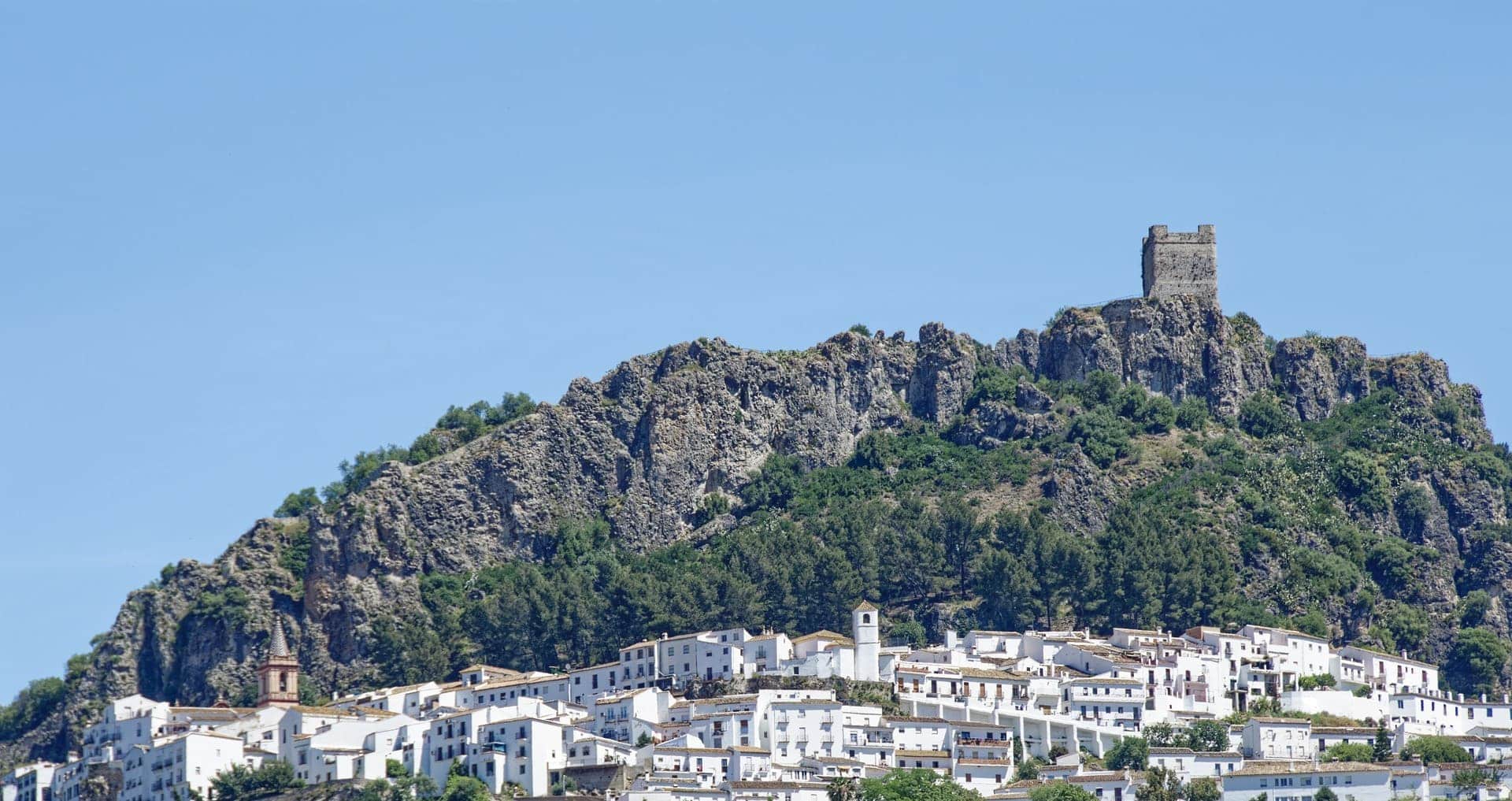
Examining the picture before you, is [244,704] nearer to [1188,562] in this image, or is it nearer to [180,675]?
[180,675]

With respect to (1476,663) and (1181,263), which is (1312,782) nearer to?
(1476,663)

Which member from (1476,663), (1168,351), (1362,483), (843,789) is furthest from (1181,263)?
(843,789)

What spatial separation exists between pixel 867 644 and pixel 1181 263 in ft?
185

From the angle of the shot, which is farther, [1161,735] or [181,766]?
[181,766]

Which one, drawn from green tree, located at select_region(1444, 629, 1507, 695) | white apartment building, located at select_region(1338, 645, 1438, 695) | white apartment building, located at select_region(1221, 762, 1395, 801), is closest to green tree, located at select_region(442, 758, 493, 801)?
white apartment building, located at select_region(1221, 762, 1395, 801)

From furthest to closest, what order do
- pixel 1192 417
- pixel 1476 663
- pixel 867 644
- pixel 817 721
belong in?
pixel 1192 417
pixel 1476 663
pixel 867 644
pixel 817 721

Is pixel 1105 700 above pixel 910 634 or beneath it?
beneath

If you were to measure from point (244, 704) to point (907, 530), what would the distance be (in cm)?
3466

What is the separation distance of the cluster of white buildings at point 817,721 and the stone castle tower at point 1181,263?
43470mm

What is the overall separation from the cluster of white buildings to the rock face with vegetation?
626cm

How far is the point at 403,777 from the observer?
129500 millimetres

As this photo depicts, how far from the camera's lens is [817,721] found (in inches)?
5251

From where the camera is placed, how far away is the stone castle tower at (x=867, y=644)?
140500 millimetres

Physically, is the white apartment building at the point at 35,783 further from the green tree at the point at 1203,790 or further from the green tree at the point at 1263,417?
the green tree at the point at 1263,417
